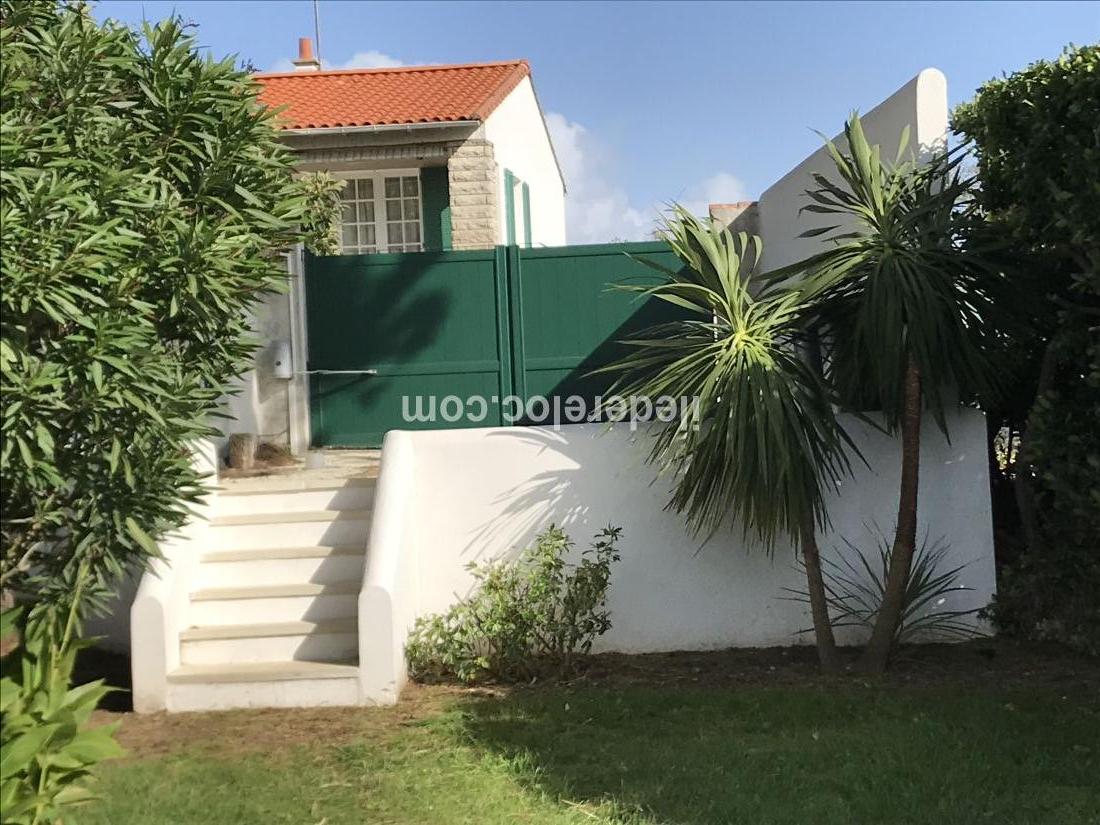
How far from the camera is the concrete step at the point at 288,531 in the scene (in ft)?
24.5

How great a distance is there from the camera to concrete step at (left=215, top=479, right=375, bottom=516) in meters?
7.71

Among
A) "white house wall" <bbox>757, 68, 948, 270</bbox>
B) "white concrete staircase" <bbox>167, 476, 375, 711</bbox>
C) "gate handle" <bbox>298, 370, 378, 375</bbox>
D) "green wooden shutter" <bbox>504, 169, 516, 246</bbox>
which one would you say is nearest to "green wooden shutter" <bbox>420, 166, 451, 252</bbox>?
"green wooden shutter" <bbox>504, 169, 516, 246</bbox>

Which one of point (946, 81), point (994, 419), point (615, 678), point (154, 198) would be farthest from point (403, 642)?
point (946, 81)

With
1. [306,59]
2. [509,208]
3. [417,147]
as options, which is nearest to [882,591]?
[417,147]

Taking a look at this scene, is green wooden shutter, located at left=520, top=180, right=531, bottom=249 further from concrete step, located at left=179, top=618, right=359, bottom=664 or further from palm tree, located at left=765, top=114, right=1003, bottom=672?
concrete step, located at left=179, top=618, right=359, bottom=664

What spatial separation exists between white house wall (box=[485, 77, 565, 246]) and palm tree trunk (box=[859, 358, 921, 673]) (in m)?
7.56

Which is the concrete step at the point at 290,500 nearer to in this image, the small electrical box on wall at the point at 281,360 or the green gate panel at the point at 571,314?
the small electrical box on wall at the point at 281,360

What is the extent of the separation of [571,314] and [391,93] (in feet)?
17.9

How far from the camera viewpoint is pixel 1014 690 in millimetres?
5961

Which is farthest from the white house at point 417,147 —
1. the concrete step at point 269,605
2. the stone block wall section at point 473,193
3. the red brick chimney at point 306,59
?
the concrete step at point 269,605

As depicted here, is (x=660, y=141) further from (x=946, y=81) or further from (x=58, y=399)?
(x=58, y=399)

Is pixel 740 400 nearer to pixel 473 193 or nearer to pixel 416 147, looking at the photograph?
pixel 473 193

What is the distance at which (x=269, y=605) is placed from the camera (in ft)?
22.9

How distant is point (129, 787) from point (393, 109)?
9.70 m
